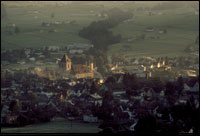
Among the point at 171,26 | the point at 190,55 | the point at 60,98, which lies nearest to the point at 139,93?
the point at 60,98

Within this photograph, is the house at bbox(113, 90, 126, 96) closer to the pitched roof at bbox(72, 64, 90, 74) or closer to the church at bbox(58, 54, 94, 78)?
the church at bbox(58, 54, 94, 78)

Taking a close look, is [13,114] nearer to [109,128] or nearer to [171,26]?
[109,128]


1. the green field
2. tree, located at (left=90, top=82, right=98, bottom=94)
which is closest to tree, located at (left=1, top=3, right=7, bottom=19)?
the green field

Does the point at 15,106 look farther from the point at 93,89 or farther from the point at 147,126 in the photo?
the point at 147,126

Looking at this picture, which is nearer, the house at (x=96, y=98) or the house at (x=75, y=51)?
the house at (x=96, y=98)

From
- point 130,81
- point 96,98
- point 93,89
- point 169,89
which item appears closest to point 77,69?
point 130,81

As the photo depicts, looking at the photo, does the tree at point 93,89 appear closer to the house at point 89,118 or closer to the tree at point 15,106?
the tree at point 15,106

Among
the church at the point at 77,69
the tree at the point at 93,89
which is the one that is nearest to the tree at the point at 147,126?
the tree at the point at 93,89
